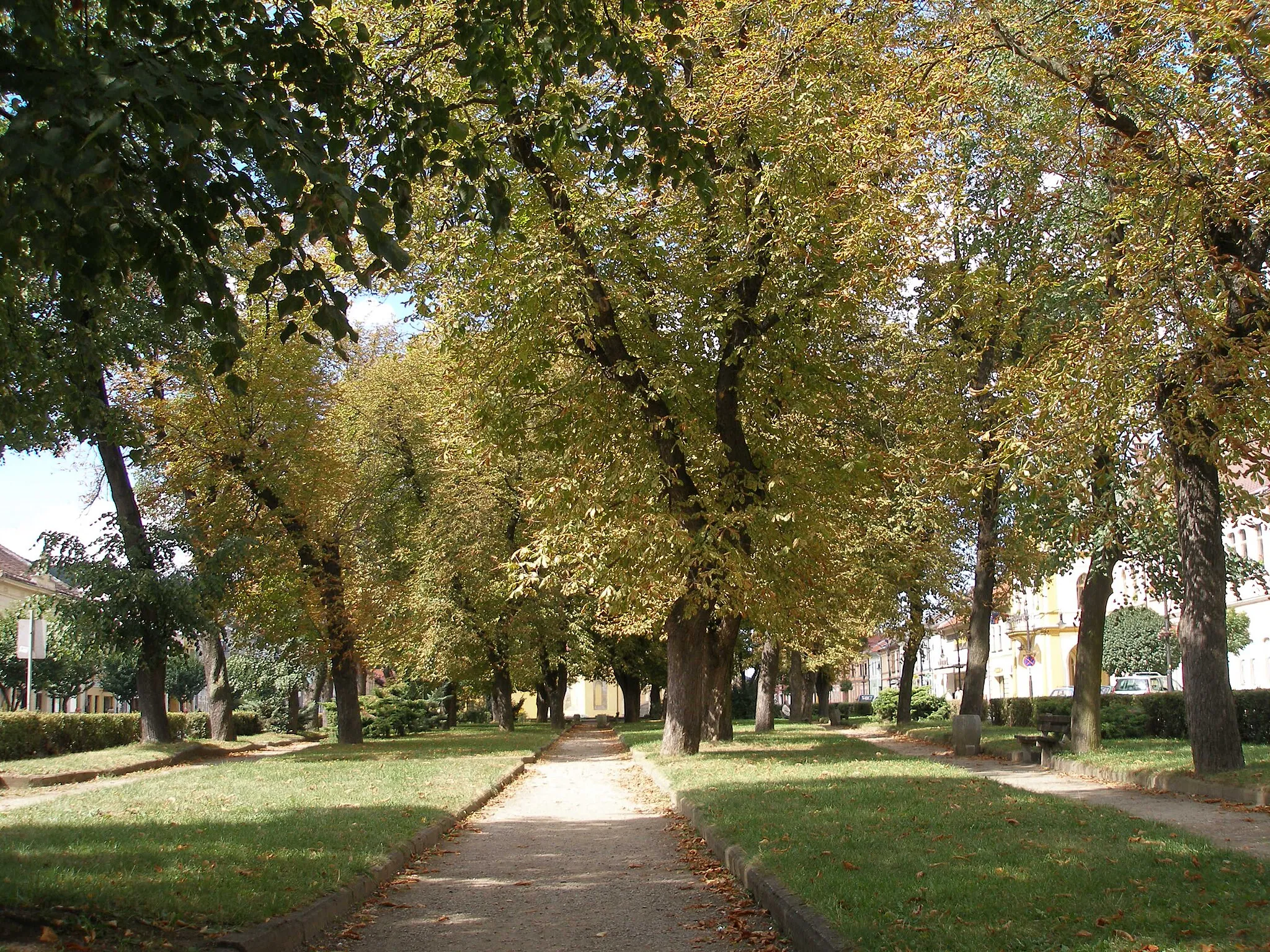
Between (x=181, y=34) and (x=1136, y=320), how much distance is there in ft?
32.0

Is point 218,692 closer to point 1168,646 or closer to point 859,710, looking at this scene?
point 1168,646

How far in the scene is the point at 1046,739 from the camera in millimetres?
21031

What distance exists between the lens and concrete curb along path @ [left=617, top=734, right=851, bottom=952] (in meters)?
6.08

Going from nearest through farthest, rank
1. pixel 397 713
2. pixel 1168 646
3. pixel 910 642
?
pixel 910 642, pixel 397 713, pixel 1168 646

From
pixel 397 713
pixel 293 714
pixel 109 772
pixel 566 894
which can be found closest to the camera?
pixel 566 894

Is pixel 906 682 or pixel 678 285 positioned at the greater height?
pixel 678 285

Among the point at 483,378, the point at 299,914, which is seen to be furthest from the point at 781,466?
the point at 299,914

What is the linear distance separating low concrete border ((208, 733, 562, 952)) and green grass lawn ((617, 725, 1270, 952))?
9.45ft

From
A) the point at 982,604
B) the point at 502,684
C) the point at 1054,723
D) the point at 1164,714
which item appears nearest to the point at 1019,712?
the point at 1164,714

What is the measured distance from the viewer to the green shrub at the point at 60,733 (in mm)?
22094

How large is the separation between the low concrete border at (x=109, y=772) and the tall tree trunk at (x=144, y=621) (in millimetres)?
1012

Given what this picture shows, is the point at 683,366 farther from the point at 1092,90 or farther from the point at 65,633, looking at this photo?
the point at 65,633

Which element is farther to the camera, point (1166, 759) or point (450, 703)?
point (450, 703)

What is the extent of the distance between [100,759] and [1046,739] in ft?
58.0
